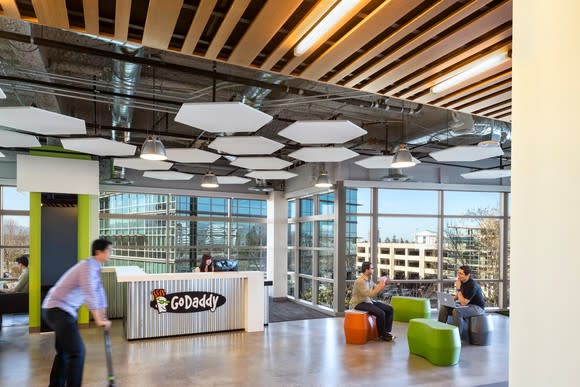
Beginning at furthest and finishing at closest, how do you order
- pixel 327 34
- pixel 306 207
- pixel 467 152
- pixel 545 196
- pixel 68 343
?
pixel 306 207, pixel 467 152, pixel 68 343, pixel 327 34, pixel 545 196

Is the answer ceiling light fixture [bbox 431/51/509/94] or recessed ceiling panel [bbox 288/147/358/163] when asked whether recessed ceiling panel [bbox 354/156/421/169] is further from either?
ceiling light fixture [bbox 431/51/509/94]

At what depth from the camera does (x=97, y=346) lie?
689 cm

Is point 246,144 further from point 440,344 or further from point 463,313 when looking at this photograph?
point 463,313

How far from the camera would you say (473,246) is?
11477 millimetres

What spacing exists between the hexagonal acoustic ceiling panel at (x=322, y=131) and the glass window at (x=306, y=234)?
20.6 ft

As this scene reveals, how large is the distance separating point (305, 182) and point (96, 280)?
788 cm

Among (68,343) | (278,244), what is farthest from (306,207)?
(68,343)

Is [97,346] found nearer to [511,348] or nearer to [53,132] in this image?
[53,132]

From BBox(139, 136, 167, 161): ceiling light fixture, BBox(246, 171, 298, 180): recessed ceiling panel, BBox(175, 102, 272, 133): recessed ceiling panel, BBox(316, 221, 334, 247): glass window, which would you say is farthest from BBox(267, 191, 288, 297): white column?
BBox(175, 102, 272, 133): recessed ceiling panel

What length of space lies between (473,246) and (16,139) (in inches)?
419

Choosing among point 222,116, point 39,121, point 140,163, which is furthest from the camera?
point 140,163

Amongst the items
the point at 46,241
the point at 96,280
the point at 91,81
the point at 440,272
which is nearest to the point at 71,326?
the point at 96,280

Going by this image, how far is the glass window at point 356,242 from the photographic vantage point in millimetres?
10523

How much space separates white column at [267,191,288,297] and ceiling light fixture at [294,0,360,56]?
34.4 feet
